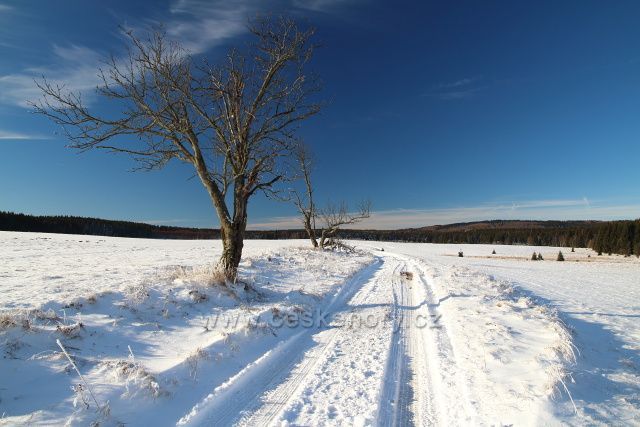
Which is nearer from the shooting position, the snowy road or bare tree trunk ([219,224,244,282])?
the snowy road

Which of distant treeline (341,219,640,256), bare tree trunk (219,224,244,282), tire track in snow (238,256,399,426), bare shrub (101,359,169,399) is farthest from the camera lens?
distant treeline (341,219,640,256)

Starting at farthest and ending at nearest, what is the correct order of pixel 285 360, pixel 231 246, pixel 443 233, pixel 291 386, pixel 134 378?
1. pixel 443 233
2. pixel 231 246
3. pixel 285 360
4. pixel 291 386
5. pixel 134 378

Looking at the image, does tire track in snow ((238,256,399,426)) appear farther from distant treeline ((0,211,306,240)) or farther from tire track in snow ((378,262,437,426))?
distant treeline ((0,211,306,240))

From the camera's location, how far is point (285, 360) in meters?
5.77

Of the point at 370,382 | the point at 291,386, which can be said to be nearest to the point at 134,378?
the point at 291,386

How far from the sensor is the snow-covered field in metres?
3.99

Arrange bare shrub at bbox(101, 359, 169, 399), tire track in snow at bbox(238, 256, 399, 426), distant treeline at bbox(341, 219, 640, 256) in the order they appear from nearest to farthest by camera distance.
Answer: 1. tire track in snow at bbox(238, 256, 399, 426)
2. bare shrub at bbox(101, 359, 169, 399)
3. distant treeline at bbox(341, 219, 640, 256)

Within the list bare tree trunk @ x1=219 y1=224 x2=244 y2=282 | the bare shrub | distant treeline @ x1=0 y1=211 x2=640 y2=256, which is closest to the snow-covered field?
the bare shrub

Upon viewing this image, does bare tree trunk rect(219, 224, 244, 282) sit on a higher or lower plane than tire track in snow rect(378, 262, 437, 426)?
higher

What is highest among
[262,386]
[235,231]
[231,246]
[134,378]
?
[235,231]

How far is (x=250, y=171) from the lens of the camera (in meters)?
11.3

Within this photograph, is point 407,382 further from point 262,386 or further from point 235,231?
point 235,231

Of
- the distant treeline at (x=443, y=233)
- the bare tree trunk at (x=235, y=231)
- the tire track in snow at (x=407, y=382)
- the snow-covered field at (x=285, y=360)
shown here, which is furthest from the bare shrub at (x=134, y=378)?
the distant treeline at (x=443, y=233)

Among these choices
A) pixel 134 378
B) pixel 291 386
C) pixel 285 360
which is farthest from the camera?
pixel 285 360
